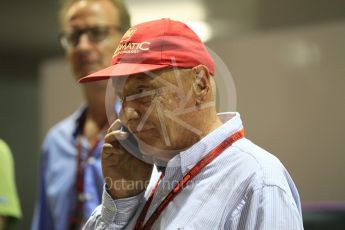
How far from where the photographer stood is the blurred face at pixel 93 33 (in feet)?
5.65

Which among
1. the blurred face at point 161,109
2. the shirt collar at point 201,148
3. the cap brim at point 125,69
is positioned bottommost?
the shirt collar at point 201,148

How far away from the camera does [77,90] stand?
2332 millimetres

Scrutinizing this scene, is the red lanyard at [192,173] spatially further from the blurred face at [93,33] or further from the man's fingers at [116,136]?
the blurred face at [93,33]

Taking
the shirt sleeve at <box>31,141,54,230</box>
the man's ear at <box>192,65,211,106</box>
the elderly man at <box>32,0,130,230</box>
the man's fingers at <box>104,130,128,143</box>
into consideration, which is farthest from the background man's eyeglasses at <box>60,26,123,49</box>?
the man's ear at <box>192,65,211,106</box>

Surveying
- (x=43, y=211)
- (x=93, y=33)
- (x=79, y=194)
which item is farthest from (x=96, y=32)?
(x=43, y=211)

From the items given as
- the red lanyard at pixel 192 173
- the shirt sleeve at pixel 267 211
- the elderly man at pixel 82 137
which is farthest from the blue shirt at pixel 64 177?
the shirt sleeve at pixel 267 211

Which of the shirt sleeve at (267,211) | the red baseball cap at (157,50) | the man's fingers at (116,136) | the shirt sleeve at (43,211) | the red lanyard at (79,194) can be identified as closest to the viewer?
the shirt sleeve at (267,211)

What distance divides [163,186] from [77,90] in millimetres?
1285

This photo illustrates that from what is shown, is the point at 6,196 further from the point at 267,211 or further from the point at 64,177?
the point at 267,211

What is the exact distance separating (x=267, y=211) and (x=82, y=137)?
100 centimetres

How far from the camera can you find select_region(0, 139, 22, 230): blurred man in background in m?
1.81

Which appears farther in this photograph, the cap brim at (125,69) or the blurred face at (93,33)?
the blurred face at (93,33)

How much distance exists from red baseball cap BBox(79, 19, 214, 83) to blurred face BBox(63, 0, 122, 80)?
608mm

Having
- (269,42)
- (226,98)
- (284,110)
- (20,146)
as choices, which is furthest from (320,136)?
(20,146)
